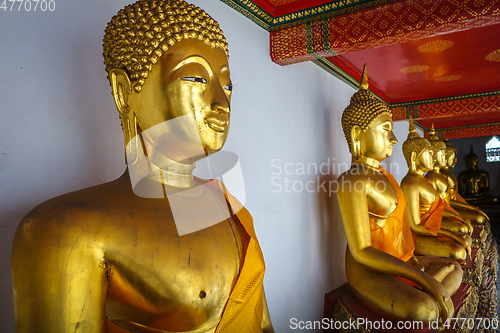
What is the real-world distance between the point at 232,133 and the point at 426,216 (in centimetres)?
218

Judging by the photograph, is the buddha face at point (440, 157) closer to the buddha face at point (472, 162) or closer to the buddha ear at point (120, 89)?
the buddha ear at point (120, 89)

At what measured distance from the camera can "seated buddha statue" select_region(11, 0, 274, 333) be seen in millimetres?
712

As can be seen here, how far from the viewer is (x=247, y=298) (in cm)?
94

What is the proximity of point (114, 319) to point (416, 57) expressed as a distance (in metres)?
2.86

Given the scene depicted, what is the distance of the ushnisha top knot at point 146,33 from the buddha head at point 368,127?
1.51 meters

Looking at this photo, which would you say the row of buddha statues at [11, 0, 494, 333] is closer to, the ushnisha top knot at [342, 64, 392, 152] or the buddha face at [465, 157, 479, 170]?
the ushnisha top knot at [342, 64, 392, 152]

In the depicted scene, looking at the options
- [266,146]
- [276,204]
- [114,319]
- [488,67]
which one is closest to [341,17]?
[266,146]

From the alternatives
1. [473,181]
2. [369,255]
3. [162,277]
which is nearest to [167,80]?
[162,277]

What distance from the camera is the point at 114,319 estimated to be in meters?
0.81

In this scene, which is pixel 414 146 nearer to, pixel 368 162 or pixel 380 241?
pixel 368 162

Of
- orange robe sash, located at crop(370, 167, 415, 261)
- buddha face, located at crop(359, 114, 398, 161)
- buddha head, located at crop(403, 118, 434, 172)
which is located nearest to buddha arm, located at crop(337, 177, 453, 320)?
orange robe sash, located at crop(370, 167, 415, 261)

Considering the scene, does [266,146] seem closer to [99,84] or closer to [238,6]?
[238,6]

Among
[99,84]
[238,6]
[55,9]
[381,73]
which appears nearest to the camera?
[55,9]

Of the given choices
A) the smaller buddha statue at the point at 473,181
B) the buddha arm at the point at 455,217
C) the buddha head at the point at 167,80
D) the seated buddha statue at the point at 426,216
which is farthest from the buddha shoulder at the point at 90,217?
the smaller buddha statue at the point at 473,181
